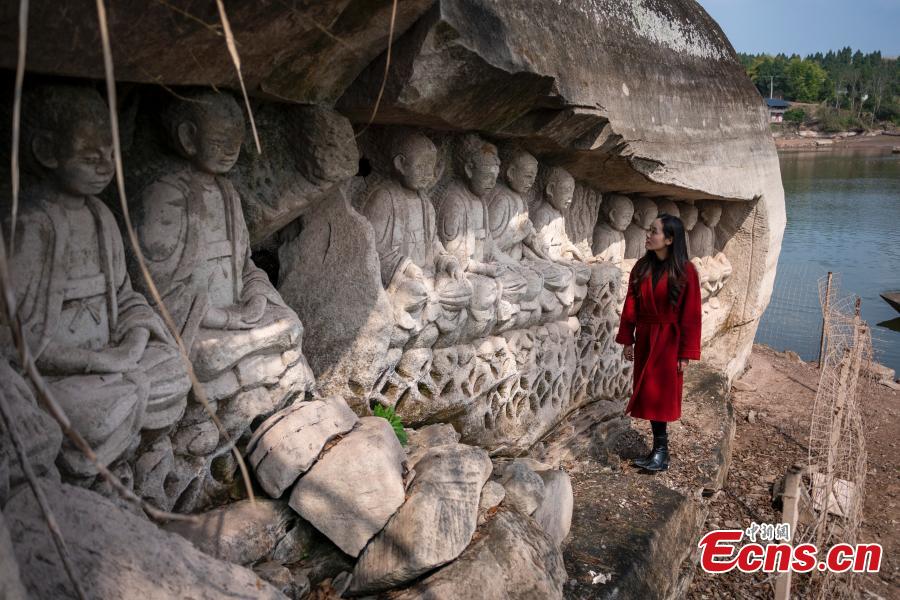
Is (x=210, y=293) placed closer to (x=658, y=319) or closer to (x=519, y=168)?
(x=519, y=168)

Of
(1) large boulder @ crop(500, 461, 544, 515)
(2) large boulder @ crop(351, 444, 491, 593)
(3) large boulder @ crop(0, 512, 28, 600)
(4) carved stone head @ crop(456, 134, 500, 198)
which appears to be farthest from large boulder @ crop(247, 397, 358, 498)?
(4) carved stone head @ crop(456, 134, 500, 198)

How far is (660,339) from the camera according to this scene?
4.62 m

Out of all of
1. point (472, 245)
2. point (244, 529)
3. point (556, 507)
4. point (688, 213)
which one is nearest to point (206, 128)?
point (244, 529)

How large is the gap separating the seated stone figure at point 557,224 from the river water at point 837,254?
235 inches

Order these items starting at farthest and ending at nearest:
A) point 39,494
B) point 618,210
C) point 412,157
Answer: point 618,210
point 412,157
point 39,494

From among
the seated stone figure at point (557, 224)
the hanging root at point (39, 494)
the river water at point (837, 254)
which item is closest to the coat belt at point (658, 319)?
the seated stone figure at point (557, 224)

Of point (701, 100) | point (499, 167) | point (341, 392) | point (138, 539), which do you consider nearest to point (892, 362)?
point (701, 100)

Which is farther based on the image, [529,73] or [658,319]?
[658,319]

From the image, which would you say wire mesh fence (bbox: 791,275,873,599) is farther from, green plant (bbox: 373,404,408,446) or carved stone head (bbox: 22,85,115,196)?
carved stone head (bbox: 22,85,115,196)

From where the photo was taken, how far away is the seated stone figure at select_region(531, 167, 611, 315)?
18.4 ft

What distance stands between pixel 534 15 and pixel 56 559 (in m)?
3.61

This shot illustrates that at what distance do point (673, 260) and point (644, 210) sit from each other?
97.9 inches

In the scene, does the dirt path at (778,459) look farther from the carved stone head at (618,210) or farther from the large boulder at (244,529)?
the large boulder at (244,529)

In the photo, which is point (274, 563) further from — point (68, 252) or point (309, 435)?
point (68, 252)
